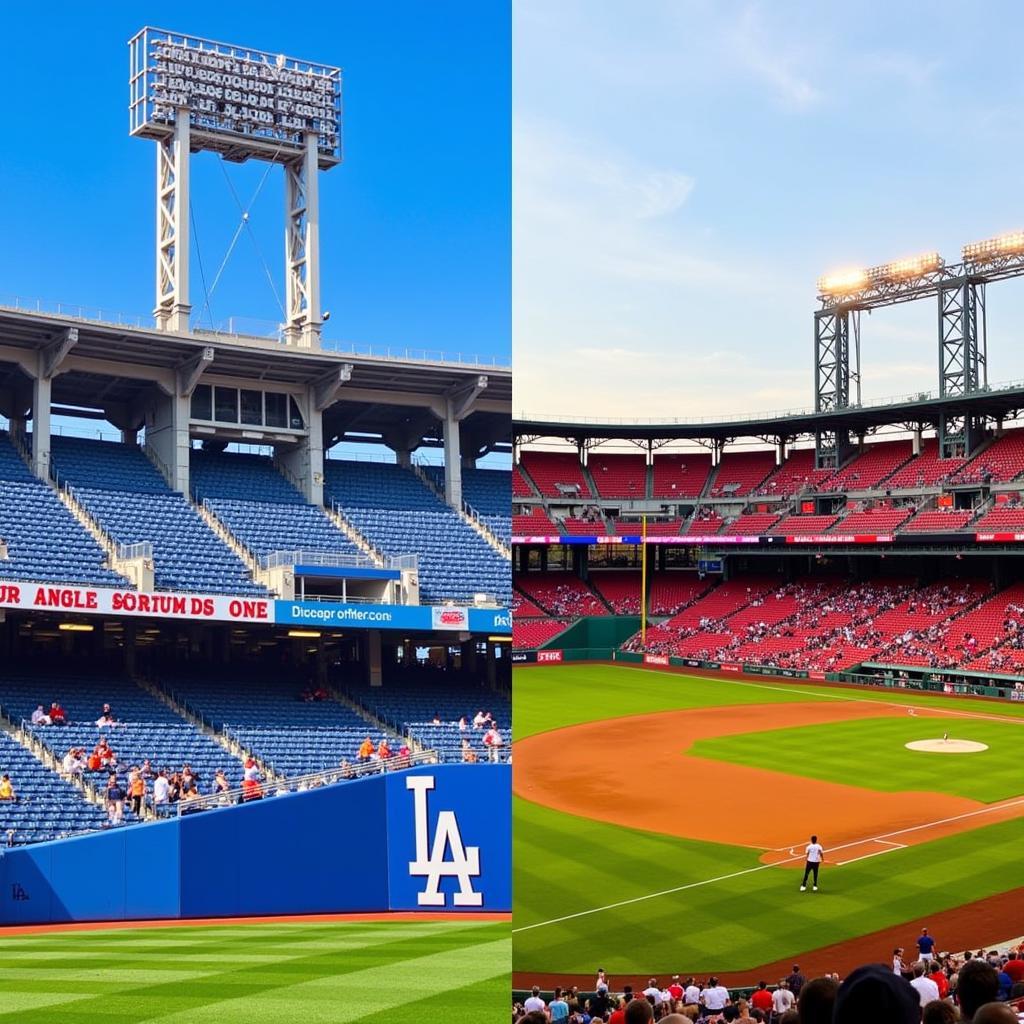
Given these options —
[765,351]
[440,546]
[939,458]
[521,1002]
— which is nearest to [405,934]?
[521,1002]

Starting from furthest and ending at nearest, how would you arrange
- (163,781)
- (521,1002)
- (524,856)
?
1. (524,856)
2. (163,781)
3. (521,1002)

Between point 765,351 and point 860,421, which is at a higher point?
point 765,351

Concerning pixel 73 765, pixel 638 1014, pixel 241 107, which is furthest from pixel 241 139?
pixel 638 1014

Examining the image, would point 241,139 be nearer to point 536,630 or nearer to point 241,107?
point 241,107

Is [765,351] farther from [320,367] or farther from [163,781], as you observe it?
[163,781]

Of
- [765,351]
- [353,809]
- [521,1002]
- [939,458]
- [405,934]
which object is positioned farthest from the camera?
[765,351]

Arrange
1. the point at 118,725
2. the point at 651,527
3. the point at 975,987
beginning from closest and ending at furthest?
the point at 975,987, the point at 118,725, the point at 651,527

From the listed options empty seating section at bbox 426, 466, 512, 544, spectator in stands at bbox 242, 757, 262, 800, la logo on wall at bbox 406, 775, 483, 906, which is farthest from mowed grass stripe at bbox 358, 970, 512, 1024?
empty seating section at bbox 426, 466, 512, 544

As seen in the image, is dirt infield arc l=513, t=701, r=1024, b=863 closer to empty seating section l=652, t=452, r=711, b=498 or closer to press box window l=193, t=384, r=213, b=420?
press box window l=193, t=384, r=213, b=420
